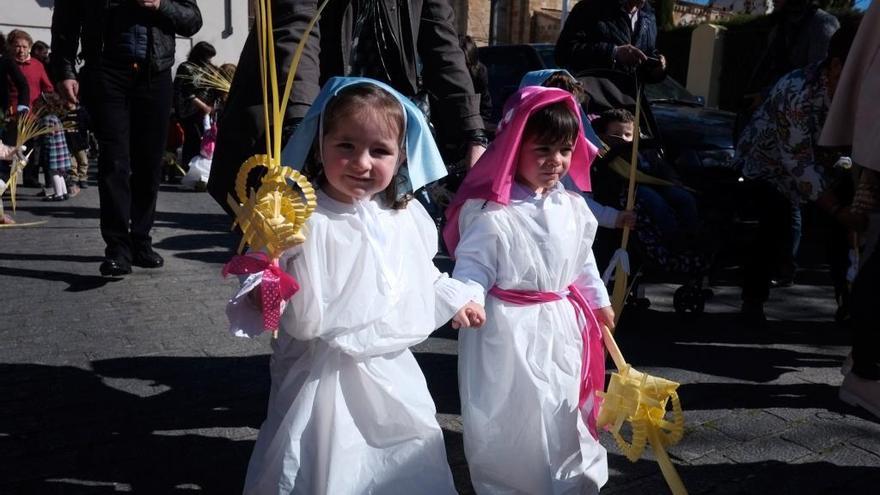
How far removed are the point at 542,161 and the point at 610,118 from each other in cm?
206

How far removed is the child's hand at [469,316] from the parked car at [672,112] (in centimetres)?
467

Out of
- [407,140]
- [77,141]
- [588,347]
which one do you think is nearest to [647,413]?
[588,347]

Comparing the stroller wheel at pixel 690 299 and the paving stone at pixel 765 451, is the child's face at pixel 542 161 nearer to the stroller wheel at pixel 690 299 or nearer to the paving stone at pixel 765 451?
the paving stone at pixel 765 451

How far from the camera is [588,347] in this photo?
2789 mm

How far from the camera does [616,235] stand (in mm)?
4824

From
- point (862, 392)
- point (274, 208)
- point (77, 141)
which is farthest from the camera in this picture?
point (77, 141)

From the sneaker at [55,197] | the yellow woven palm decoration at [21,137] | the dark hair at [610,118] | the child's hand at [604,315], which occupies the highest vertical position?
the dark hair at [610,118]

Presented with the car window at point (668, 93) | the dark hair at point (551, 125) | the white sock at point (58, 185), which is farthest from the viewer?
the white sock at point (58, 185)

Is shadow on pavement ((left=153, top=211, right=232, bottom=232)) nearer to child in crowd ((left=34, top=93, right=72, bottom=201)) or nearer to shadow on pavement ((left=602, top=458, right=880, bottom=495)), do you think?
child in crowd ((left=34, top=93, right=72, bottom=201))

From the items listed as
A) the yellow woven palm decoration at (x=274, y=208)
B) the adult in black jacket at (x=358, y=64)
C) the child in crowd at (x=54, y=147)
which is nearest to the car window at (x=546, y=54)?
the child in crowd at (x=54, y=147)

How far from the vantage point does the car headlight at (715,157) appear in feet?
22.4

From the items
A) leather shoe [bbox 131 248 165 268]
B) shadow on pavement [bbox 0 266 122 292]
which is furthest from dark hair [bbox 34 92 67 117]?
leather shoe [bbox 131 248 165 268]

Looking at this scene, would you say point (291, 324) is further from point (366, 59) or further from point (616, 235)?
point (616, 235)

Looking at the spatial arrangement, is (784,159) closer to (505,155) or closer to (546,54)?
(505,155)
